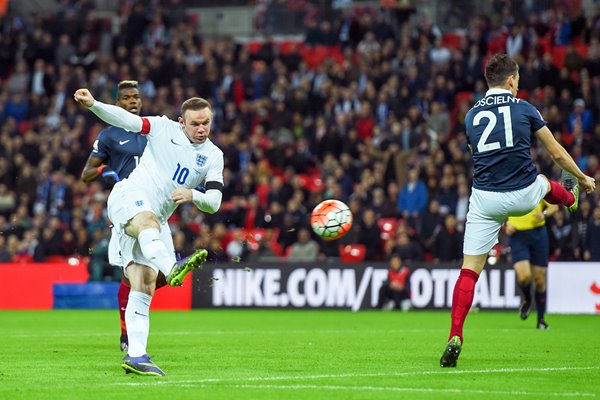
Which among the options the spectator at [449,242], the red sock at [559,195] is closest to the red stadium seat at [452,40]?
the spectator at [449,242]

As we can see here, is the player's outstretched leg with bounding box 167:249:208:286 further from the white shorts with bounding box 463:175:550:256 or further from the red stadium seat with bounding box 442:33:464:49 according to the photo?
the red stadium seat with bounding box 442:33:464:49

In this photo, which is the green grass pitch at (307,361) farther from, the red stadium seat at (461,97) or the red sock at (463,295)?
the red stadium seat at (461,97)

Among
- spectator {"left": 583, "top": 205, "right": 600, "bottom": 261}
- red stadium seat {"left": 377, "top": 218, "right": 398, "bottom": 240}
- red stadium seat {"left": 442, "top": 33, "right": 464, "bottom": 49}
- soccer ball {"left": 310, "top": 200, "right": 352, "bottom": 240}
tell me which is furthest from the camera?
red stadium seat {"left": 442, "top": 33, "right": 464, "bottom": 49}

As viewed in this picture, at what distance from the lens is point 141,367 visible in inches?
379

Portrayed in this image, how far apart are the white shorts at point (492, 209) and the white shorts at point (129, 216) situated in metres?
2.76

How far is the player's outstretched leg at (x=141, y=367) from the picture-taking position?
9609 millimetres

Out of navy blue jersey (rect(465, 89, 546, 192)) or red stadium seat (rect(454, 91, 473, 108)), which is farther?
red stadium seat (rect(454, 91, 473, 108))

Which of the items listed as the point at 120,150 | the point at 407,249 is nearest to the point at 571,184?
the point at 120,150

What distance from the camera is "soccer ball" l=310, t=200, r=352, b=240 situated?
15.5 metres

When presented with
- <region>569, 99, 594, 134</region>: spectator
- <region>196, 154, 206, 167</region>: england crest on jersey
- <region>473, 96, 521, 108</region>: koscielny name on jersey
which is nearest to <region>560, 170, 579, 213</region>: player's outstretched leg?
<region>473, 96, 521, 108</region>: koscielny name on jersey

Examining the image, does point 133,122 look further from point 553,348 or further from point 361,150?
point 361,150

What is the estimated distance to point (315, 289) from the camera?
80.7 ft

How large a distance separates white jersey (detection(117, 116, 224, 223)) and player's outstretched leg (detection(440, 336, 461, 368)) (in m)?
2.50

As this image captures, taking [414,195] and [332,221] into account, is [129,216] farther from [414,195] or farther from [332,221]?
[414,195]
